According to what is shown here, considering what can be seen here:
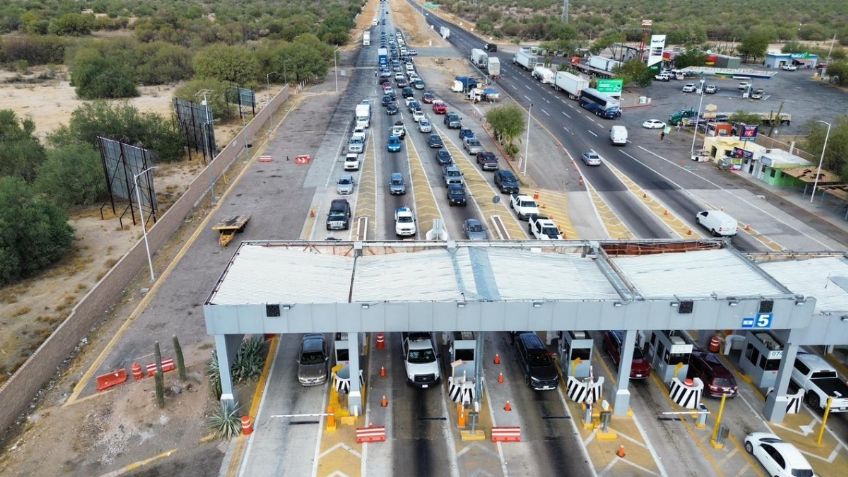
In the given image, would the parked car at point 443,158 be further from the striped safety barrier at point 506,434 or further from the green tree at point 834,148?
the striped safety barrier at point 506,434

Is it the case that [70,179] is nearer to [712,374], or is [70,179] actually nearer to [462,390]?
[462,390]

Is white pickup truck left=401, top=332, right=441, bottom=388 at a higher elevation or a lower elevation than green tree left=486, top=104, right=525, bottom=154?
lower

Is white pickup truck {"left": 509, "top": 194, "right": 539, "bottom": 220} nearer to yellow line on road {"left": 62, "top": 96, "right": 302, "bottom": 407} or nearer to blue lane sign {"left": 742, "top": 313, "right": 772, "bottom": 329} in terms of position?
yellow line on road {"left": 62, "top": 96, "right": 302, "bottom": 407}

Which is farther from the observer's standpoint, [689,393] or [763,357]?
[763,357]

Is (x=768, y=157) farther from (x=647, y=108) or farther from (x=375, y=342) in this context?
(x=375, y=342)

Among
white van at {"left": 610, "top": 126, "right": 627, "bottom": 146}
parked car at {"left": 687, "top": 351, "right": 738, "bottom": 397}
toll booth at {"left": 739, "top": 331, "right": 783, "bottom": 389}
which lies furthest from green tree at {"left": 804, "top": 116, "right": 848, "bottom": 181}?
parked car at {"left": 687, "top": 351, "right": 738, "bottom": 397}

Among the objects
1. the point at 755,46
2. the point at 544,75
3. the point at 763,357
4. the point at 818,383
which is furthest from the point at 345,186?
the point at 755,46
